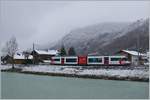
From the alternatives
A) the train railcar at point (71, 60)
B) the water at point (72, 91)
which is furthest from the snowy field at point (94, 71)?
the water at point (72, 91)

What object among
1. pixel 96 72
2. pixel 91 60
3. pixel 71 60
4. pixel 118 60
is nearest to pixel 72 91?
pixel 96 72

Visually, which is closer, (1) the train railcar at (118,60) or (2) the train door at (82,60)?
(1) the train railcar at (118,60)

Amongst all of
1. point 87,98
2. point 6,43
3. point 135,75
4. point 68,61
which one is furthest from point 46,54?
point 87,98

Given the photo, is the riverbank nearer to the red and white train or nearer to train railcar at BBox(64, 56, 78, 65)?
train railcar at BBox(64, 56, 78, 65)

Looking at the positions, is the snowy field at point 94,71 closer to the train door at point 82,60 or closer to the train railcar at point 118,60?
the train door at point 82,60

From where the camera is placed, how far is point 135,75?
84.4ft

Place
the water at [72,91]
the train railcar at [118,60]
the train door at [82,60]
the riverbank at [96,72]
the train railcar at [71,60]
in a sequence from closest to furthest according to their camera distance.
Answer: the water at [72,91]
the riverbank at [96,72]
the train railcar at [118,60]
the train door at [82,60]
the train railcar at [71,60]

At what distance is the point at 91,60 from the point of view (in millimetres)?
36438

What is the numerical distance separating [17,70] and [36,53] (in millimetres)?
15891

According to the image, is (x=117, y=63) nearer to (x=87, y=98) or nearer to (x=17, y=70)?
(x=17, y=70)

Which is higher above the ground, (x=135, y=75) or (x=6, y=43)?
(x=6, y=43)

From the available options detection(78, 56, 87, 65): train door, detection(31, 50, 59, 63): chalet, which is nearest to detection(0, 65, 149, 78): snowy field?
detection(78, 56, 87, 65): train door

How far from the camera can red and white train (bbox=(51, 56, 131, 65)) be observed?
34.3m

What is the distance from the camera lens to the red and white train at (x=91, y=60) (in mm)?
34312
